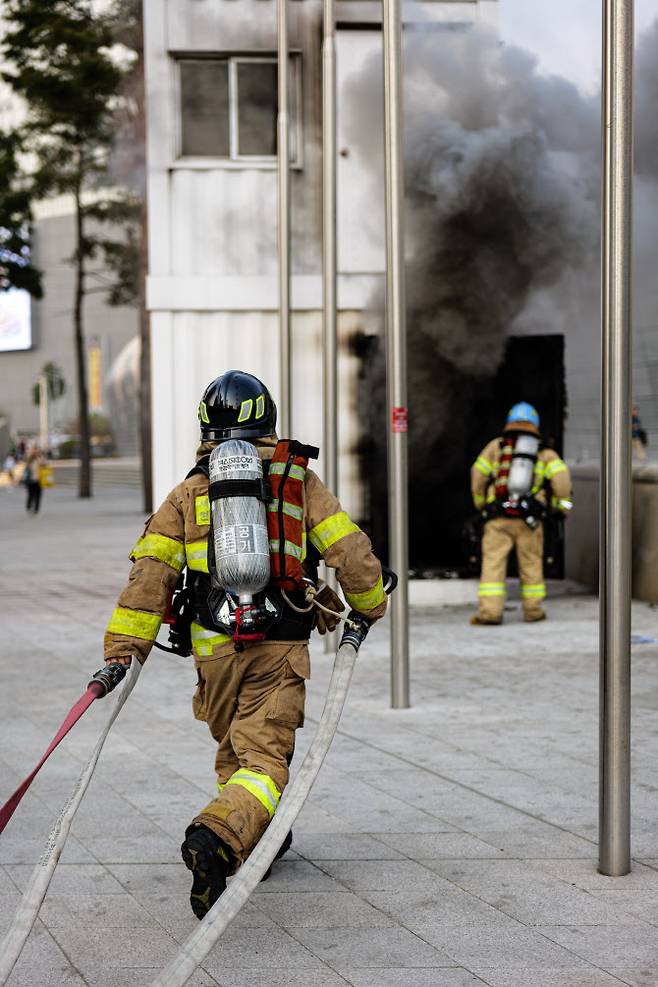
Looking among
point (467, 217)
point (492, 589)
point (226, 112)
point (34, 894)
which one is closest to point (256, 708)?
point (34, 894)

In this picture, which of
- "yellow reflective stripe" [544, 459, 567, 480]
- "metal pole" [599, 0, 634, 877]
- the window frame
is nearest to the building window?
the window frame

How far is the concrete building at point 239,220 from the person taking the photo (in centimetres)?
1287

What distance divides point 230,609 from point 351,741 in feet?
8.85

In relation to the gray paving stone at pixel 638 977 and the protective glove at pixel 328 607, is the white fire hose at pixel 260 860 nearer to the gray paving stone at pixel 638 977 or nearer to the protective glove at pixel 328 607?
the protective glove at pixel 328 607

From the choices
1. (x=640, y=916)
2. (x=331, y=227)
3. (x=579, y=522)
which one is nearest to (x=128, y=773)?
(x=640, y=916)

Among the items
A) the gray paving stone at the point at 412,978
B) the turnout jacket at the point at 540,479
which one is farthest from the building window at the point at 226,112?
the gray paving stone at the point at 412,978

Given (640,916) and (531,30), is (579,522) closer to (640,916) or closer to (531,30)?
(531,30)

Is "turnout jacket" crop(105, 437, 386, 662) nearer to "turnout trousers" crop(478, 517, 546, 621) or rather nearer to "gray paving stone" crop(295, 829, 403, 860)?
"gray paving stone" crop(295, 829, 403, 860)

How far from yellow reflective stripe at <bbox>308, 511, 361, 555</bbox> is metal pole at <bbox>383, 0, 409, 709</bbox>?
312 cm

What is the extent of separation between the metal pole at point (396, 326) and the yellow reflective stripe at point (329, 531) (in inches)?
123

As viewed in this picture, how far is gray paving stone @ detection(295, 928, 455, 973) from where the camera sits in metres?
3.77

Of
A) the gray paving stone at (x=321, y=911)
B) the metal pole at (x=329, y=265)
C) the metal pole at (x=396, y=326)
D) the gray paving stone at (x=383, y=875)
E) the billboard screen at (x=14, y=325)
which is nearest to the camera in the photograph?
the gray paving stone at (x=321, y=911)

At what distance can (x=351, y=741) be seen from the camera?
672 centimetres

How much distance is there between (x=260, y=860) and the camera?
3727mm
